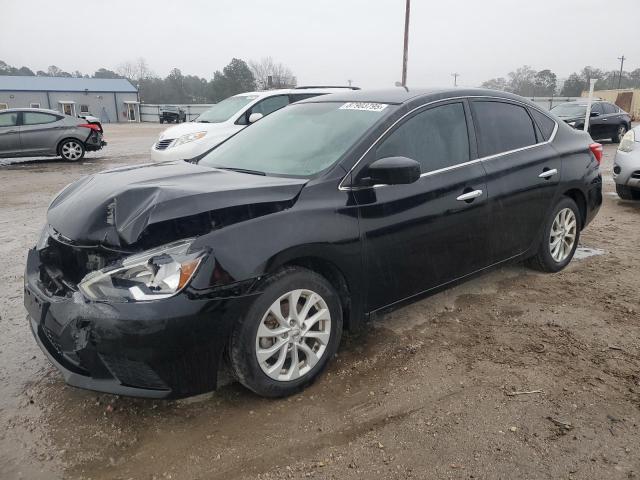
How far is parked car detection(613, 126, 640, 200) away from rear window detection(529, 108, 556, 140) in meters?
3.83

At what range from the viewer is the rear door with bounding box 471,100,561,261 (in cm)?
385

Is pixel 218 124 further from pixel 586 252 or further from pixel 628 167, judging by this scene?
pixel 628 167

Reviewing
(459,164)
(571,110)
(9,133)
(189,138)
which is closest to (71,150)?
(9,133)

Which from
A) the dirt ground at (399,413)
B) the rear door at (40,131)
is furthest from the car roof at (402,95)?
the rear door at (40,131)

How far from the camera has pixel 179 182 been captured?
2934 millimetres

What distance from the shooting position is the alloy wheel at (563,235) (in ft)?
15.0

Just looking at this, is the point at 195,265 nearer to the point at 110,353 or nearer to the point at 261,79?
the point at 110,353

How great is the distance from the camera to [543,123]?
449 centimetres

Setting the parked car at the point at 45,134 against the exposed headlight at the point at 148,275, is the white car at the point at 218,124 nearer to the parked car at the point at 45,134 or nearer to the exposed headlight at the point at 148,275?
the parked car at the point at 45,134

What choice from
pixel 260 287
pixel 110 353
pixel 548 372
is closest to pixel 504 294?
pixel 548 372

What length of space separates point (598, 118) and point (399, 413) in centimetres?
1769

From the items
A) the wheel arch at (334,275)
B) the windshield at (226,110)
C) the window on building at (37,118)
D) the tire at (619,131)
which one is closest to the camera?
the wheel arch at (334,275)

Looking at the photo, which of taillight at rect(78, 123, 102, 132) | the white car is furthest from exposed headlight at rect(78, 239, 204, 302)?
taillight at rect(78, 123, 102, 132)

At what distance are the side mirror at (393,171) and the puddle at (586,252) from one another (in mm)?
3144
